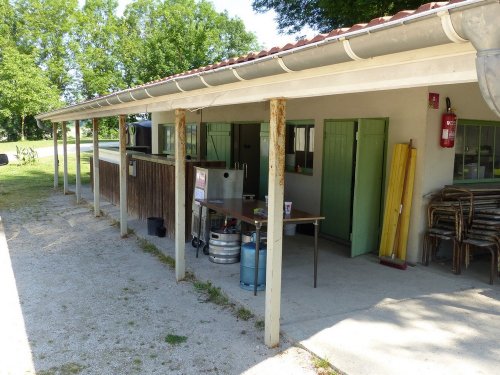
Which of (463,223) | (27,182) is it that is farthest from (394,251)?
(27,182)

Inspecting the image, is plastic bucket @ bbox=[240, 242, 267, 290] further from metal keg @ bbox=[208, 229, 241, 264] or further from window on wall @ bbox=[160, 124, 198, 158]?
window on wall @ bbox=[160, 124, 198, 158]

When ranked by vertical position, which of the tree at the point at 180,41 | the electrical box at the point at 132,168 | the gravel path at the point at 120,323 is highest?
the tree at the point at 180,41

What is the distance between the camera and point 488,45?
1765 millimetres

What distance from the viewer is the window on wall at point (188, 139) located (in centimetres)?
1170

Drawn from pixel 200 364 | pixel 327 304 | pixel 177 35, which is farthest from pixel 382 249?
pixel 177 35

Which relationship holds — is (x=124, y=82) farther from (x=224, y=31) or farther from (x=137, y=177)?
(x=137, y=177)

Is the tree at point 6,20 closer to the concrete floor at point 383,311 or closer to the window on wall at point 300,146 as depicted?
the window on wall at point 300,146

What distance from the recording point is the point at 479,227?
6.07 m

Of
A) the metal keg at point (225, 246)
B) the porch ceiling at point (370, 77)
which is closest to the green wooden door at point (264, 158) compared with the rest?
the metal keg at point (225, 246)

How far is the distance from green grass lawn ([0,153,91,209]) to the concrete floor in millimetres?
8781

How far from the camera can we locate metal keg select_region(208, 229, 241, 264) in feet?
20.9

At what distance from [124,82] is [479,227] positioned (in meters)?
35.2

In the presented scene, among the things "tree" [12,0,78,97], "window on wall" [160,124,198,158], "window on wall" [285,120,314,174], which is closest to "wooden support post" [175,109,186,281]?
"window on wall" [285,120,314,174]

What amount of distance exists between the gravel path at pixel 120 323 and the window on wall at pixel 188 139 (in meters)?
4.75
